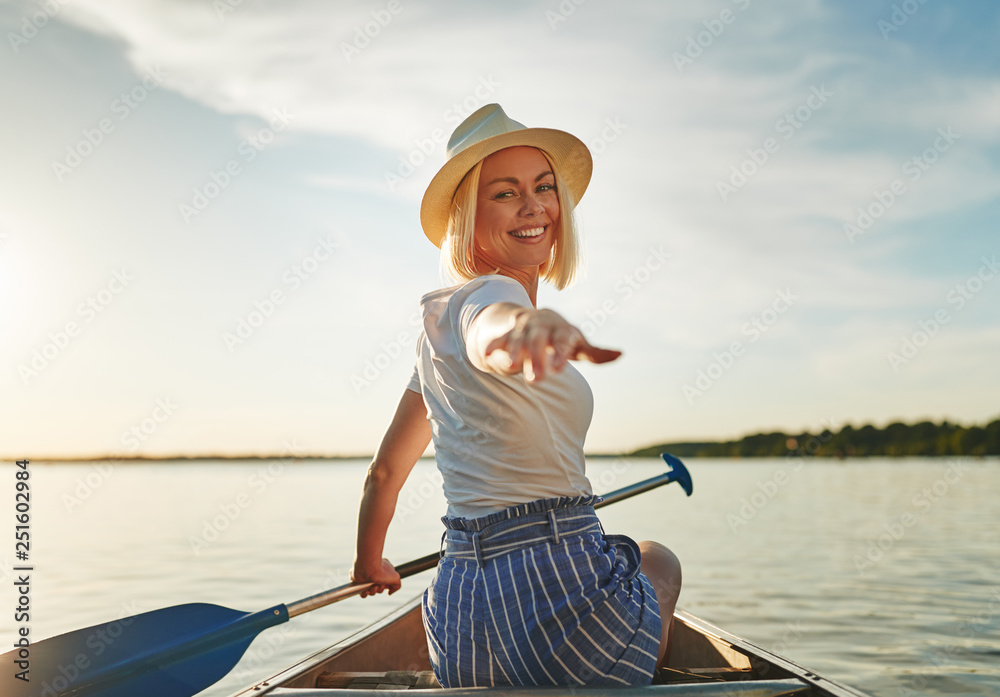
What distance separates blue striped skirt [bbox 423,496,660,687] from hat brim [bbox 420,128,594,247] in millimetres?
969

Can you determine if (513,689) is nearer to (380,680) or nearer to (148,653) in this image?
(380,680)

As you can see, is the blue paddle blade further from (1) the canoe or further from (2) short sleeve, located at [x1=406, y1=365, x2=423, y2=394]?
(2) short sleeve, located at [x1=406, y1=365, x2=423, y2=394]

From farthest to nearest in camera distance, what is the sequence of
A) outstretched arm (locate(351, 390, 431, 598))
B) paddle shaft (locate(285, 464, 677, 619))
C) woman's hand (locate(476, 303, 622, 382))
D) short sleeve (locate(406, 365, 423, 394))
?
paddle shaft (locate(285, 464, 677, 619))
outstretched arm (locate(351, 390, 431, 598))
short sleeve (locate(406, 365, 423, 394))
woman's hand (locate(476, 303, 622, 382))

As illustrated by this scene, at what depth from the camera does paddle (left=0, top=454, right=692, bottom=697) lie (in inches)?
98.7

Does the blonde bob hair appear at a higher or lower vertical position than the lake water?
higher

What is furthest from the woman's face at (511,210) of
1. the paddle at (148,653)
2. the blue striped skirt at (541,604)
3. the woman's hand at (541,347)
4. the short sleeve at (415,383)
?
the paddle at (148,653)

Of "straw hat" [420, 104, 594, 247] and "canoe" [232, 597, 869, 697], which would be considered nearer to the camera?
"canoe" [232, 597, 869, 697]

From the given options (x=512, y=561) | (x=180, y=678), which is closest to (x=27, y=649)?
(x=180, y=678)

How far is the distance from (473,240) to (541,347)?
121 cm

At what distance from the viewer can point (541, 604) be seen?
1571mm

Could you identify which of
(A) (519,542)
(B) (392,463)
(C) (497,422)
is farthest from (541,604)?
(B) (392,463)

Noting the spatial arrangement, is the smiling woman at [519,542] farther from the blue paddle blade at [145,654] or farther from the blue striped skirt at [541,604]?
the blue paddle blade at [145,654]

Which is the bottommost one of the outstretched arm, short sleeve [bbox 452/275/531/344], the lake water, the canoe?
the lake water

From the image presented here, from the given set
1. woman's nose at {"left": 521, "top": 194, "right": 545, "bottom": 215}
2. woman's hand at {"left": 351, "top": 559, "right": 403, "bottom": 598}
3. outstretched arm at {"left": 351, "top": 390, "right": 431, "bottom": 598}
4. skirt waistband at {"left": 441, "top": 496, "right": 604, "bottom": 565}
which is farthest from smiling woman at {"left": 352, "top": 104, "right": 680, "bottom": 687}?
woman's hand at {"left": 351, "top": 559, "right": 403, "bottom": 598}
